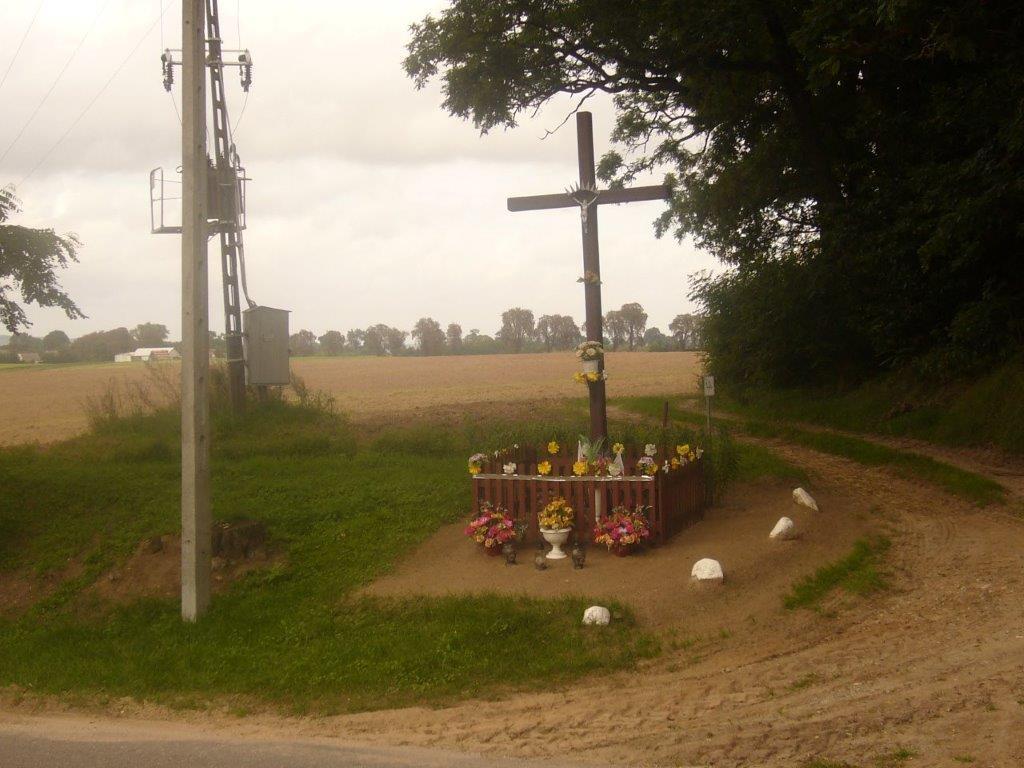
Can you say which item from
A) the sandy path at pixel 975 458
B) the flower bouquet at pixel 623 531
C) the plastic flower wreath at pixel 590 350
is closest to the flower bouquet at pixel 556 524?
the flower bouquet at pixel 623 531

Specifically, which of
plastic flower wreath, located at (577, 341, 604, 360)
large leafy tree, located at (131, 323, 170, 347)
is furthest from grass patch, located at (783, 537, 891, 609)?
large leafy tree, located at (131, 323, 170, 347)

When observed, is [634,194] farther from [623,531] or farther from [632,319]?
[632,319]

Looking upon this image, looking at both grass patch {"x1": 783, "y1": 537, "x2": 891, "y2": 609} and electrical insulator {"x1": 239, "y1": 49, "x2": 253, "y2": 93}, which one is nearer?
grass patch {"x1": 783, "y1": 537, "x2": 891, "y2": 609}

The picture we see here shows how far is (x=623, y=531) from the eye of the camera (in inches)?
366

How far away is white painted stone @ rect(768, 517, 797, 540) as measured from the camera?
952 cm

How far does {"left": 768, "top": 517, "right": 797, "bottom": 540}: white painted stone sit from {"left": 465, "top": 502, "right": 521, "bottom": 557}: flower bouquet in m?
2.57

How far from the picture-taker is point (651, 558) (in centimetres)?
930

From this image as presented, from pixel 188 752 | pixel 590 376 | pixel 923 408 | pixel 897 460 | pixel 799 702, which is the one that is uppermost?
pixel 590 376

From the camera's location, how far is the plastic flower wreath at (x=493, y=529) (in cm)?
Answer: 962

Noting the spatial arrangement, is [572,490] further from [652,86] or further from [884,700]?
[652,86]

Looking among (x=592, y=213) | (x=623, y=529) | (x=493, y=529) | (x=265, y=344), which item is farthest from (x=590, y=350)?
(x=265, y=344)

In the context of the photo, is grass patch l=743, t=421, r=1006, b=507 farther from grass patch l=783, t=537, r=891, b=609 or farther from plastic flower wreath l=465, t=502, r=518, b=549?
plastic flower wreath l=465, t=502, r=518, b=549

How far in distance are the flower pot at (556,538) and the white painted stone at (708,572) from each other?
4.78 feet

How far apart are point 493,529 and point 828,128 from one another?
575 inches
